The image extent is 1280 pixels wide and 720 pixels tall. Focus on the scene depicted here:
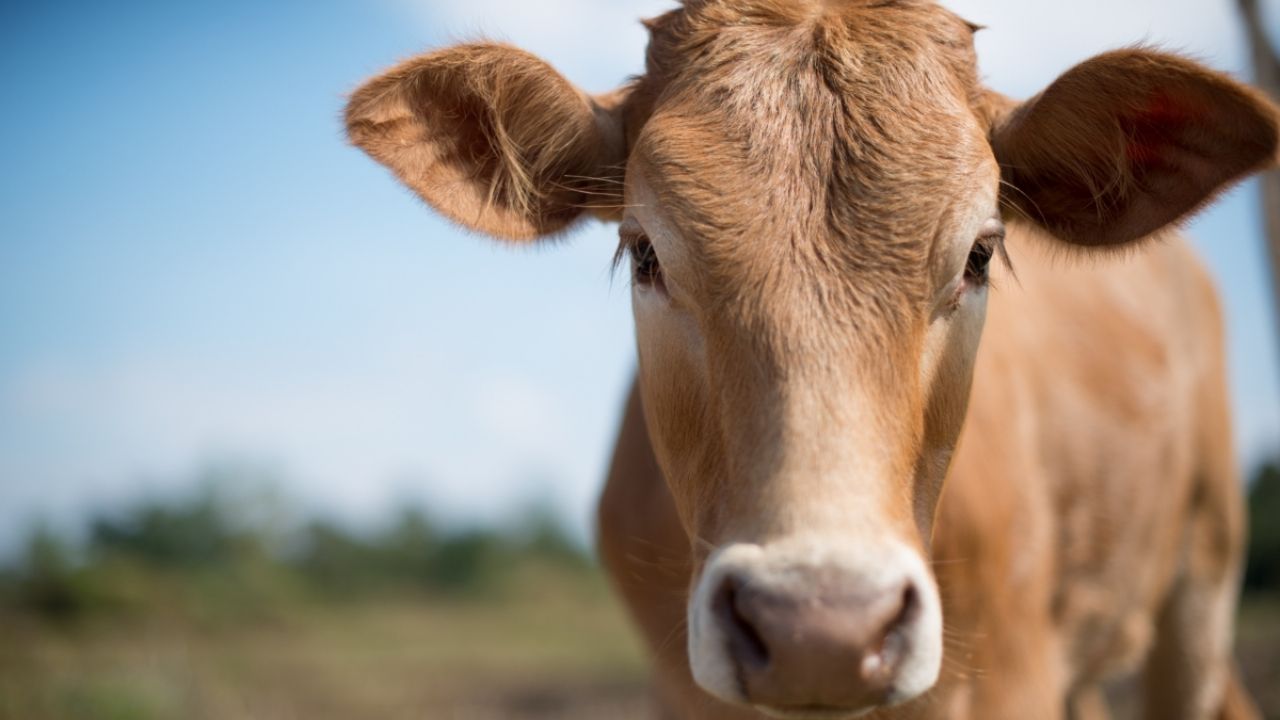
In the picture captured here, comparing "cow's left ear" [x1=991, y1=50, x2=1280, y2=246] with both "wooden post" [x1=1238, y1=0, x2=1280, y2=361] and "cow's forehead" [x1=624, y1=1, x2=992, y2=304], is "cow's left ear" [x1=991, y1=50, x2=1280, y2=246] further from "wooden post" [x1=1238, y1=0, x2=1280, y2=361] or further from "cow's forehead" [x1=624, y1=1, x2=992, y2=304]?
"wooden post" [x1=1238, y1=0, x2=1280, y2=361]

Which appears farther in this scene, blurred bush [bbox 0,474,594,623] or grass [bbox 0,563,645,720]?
blurred bush [bbox 0,474,594,623]

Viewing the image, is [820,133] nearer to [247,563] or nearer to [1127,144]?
[1127,144]

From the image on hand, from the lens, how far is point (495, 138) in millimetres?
3395

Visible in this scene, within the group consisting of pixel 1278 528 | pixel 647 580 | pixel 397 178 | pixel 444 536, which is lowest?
pixel 444 536

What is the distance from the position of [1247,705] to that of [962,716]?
3.75 m

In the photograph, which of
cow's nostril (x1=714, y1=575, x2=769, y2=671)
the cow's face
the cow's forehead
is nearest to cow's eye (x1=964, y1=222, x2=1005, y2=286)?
the cow's face

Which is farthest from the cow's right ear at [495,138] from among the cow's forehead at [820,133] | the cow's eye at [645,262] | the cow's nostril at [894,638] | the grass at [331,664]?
the grass at [331,664]

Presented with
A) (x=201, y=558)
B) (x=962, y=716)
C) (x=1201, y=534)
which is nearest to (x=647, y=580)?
(x=962, y=716)

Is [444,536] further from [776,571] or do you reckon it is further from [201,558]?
[776,571]

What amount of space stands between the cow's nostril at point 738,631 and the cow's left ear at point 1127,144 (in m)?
1.56

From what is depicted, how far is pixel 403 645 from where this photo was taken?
16.1 metres

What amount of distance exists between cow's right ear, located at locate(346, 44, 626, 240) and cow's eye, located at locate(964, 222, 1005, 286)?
0.97 m

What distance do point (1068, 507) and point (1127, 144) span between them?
6.20ft

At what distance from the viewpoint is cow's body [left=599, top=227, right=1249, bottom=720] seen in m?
3.65
